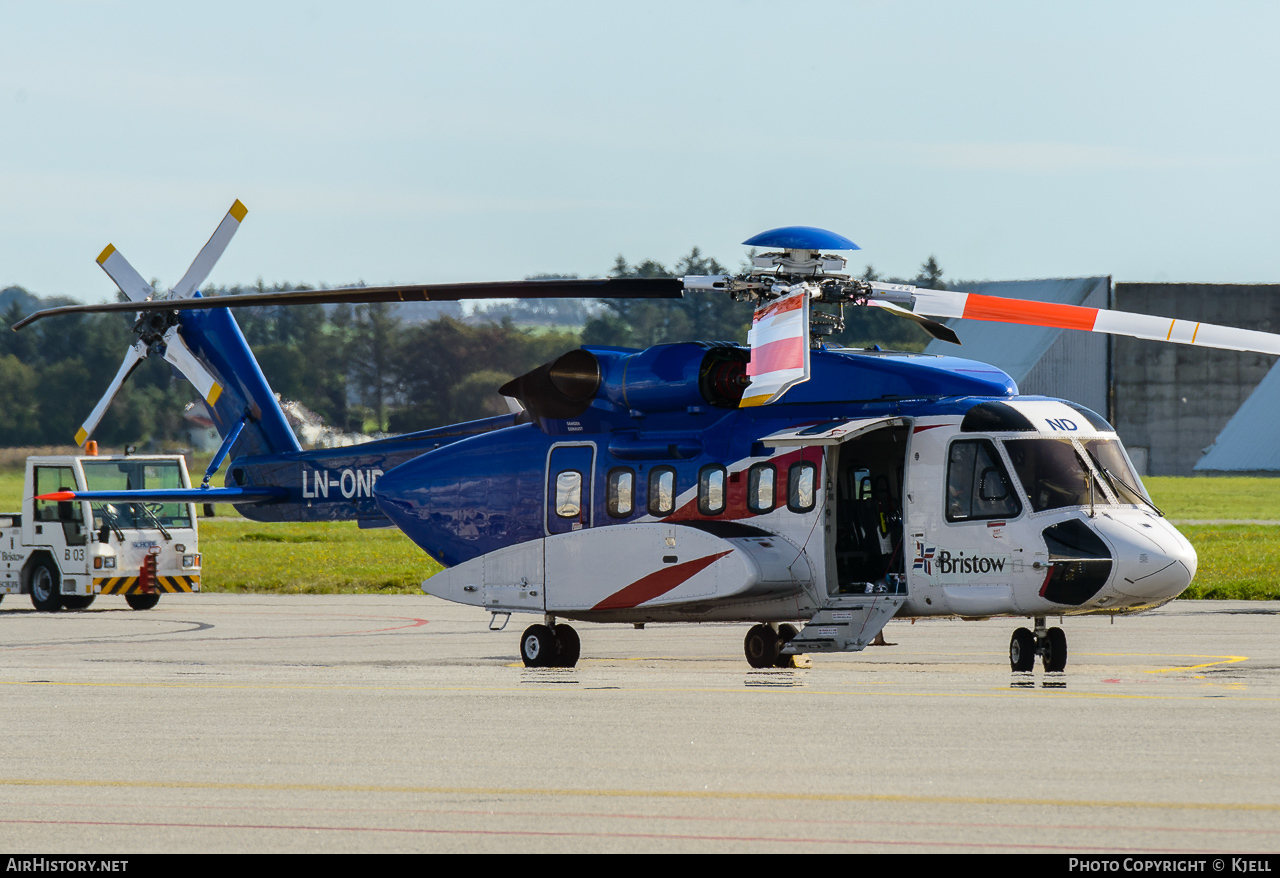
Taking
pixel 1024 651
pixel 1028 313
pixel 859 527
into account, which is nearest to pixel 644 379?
pixel 859 527

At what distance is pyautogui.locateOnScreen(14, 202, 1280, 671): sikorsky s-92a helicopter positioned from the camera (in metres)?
13.1

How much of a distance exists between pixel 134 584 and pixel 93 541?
3.06 feet

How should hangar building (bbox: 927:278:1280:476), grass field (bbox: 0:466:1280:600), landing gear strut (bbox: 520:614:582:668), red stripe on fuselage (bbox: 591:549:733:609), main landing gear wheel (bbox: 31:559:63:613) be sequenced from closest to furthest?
1. red stripe on fuselage (bbox: 591:549:733:609)
2. landing gear strut (bbox: 520:614:582:668)
3. main landing gear wheel (bbox: 31:559:63:613)
4. grass field (bbox: 0:466:1280:600)
5. hangar building (bbox: 927:278:1280:476)

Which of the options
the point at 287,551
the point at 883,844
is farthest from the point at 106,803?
the point at 287,551

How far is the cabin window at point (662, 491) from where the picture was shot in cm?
1552

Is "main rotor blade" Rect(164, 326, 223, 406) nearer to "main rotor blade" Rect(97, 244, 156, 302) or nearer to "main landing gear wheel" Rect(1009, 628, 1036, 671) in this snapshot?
"main rotor blade" Rect(97, 244, 156, 302)

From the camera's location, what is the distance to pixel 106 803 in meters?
7.68

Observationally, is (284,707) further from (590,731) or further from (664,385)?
(664,385)

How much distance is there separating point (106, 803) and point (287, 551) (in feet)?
103

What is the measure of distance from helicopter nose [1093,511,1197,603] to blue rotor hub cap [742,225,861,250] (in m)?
3.31

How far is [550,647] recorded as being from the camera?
15.8 meters

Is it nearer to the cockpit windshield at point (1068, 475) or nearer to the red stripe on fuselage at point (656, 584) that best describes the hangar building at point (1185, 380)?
the red stripe on fuselage at point (656, 584)

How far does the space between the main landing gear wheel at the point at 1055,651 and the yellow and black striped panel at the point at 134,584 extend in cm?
1527

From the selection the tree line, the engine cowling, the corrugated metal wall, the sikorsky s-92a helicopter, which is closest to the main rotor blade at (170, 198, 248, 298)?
the sikorsky s-92a helicopter
